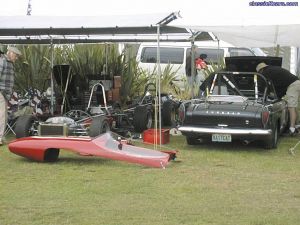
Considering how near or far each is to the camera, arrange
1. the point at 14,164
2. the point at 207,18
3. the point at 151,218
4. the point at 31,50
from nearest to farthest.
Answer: the point at 151,218
the point at 14,164
the point at 207,18
the point at 31,50

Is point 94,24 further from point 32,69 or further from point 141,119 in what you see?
point 32,69

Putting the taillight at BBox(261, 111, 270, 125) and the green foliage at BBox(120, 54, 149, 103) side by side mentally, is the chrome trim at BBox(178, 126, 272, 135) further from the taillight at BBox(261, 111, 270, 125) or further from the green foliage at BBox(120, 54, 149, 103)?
the green foliage at BBox(120, 54, 149, 103)

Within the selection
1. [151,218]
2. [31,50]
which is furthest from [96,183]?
[31,50]

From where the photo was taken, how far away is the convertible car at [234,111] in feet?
33.4

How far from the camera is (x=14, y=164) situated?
9281 millimetres

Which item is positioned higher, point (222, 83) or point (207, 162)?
point (222, 83)

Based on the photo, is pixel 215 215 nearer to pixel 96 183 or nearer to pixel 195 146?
pixel 96 183

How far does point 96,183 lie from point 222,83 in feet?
15.4

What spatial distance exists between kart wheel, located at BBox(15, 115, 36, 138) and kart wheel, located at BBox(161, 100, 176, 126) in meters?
3.90

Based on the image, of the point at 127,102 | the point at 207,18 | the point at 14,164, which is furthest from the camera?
the point at 127,102

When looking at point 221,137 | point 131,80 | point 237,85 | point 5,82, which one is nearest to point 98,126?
point 5,82

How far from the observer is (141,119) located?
1277cm

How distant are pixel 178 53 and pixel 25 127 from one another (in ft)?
29.3

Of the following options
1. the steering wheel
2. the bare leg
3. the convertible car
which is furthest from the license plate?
the bare leg
